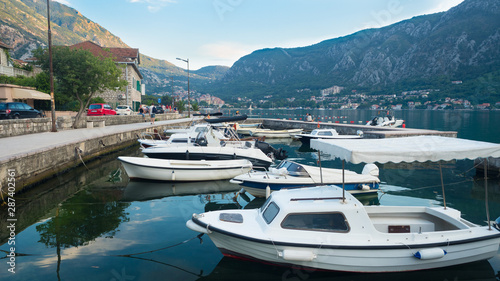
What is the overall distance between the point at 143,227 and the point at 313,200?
5.56 m

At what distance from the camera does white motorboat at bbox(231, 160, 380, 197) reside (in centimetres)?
1168

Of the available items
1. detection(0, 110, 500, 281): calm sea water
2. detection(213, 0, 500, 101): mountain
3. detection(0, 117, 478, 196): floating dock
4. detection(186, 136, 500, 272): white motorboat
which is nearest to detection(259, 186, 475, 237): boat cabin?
detection(186, 136, 500, 272): white motorboat

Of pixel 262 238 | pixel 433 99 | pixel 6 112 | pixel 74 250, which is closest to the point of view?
pixel 262 238

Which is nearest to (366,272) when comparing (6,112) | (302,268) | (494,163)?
(302,268)

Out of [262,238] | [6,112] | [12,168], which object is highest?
[6,112]

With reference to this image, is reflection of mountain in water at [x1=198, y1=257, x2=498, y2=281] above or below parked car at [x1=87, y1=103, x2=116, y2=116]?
below

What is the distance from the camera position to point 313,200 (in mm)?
6656

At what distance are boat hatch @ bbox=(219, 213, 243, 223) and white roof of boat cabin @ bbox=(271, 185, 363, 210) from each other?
89 cm

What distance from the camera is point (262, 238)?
6.06 m

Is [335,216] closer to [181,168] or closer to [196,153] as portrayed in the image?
[181,168]

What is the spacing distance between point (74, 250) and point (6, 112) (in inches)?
787

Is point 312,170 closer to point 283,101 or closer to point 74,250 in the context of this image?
point 74,250

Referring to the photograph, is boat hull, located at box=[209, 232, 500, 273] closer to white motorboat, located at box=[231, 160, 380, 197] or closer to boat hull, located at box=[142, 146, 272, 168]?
white motorboat, located at box=[231, 160, 380, 197]

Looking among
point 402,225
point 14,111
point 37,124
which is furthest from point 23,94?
point 402,225
